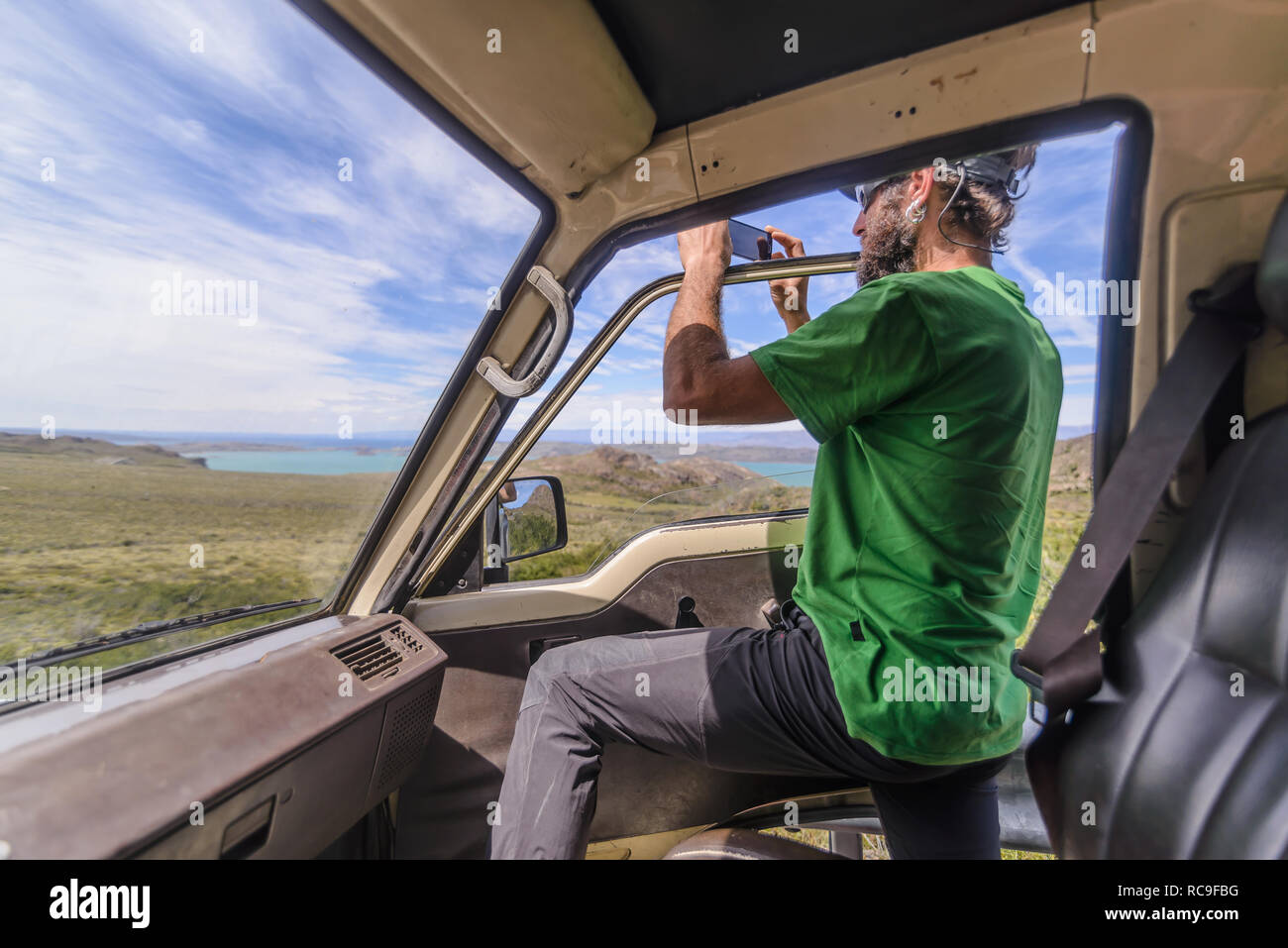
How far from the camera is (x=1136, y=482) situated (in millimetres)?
1104

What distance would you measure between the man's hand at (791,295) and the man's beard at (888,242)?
0.76 ft

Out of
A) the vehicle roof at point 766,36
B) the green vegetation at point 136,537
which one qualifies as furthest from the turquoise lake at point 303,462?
the vehicle roof at point 766,36

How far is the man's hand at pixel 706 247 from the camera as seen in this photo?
1516 mm

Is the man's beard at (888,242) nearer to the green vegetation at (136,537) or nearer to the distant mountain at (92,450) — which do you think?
the green vegetation at (136,537)

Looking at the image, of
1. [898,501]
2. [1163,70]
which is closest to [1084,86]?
[1163,70]

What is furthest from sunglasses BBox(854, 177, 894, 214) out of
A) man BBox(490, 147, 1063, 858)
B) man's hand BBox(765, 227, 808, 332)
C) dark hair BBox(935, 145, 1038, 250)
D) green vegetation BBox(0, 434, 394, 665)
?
green vegetation BBox(0, 434, 394, 665)

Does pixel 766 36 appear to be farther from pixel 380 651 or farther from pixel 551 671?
pixel 380 651

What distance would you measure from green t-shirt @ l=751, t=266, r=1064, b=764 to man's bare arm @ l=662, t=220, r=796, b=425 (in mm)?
72

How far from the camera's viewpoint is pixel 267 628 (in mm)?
1638

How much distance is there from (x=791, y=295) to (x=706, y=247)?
0.39m

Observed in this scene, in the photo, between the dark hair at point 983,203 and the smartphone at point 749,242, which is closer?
the dark hair at point 983,203

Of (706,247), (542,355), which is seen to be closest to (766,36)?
(706,247)

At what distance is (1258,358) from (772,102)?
109 centimetres

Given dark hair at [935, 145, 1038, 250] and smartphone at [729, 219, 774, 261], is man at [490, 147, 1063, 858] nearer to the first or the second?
dark hair at [935, 145, 1038, 250]
